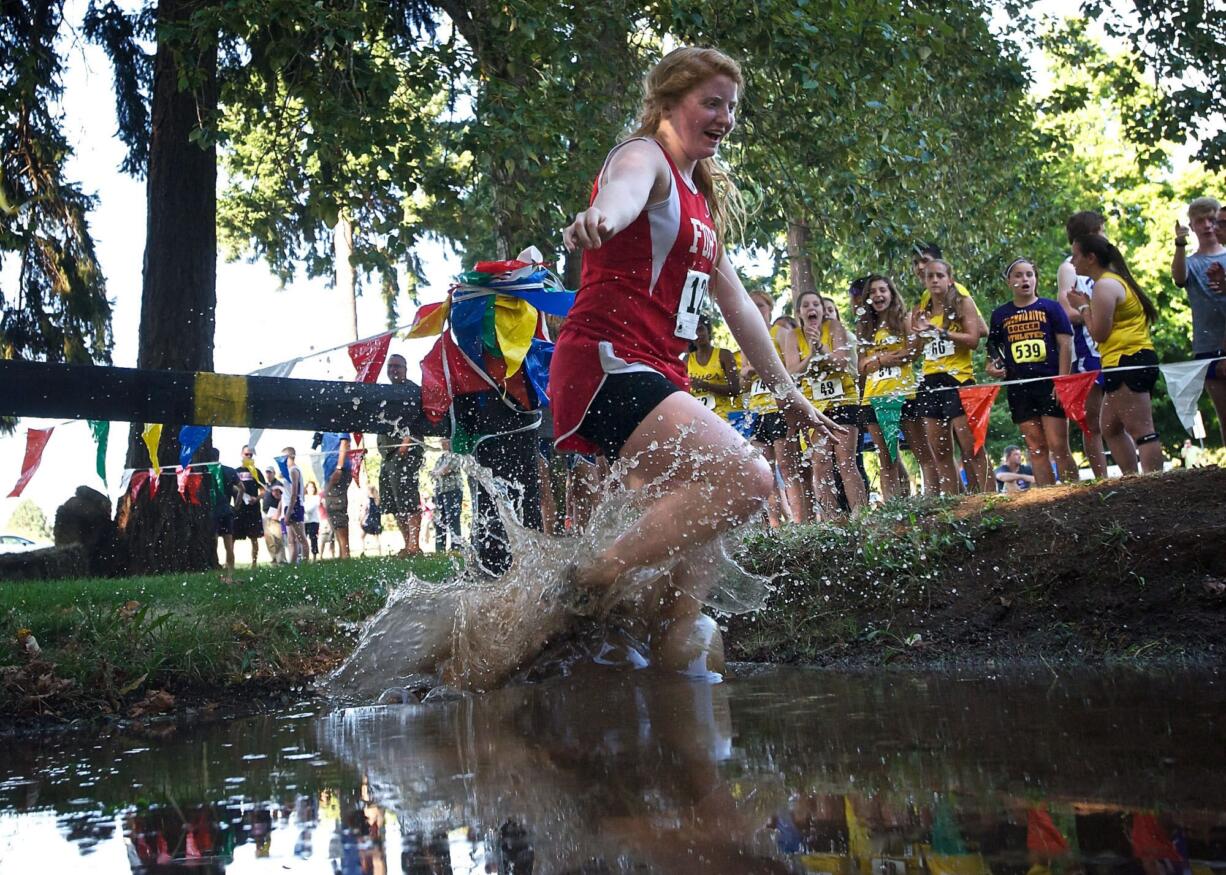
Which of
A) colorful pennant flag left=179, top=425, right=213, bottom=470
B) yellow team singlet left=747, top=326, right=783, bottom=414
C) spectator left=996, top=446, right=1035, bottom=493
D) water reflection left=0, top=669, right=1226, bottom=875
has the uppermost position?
spectator left=996, top=446, right=1035, bottom=493

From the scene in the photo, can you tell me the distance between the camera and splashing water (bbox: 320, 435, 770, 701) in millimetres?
4469

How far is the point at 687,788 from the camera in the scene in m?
2.50

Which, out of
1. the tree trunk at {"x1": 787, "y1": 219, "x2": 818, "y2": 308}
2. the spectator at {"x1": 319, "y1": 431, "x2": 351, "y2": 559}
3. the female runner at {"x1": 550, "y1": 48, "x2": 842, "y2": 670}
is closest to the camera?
the female runner at {"x1": 550, "y1": 48, "x2": 842, "y2": 670}

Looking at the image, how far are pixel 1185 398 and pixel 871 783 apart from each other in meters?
7.11

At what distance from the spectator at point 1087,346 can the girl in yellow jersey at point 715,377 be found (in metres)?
2.55

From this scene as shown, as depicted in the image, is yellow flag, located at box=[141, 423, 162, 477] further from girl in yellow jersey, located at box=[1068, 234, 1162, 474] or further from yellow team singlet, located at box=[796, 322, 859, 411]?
girl in yellow jersey, located at box=[1068, 234, 1162, 474]

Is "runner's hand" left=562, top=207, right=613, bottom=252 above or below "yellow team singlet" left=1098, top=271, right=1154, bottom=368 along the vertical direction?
below

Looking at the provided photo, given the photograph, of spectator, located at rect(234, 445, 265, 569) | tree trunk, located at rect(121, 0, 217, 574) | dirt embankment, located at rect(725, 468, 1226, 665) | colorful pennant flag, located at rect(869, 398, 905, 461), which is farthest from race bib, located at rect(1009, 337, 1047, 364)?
spectator, located at rect(234, 445, 265, 569)

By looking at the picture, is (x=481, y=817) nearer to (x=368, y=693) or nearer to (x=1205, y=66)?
(x=368, y=693)

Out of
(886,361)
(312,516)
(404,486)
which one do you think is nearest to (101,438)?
(404,486)

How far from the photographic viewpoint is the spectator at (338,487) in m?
12.5

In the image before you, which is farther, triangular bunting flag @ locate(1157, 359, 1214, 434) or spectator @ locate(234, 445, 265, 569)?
spectator @ locate(234, 445, 265, 569)

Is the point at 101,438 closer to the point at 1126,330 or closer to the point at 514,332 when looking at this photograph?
the point at 514,332

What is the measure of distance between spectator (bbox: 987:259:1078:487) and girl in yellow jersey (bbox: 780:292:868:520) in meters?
1.16
